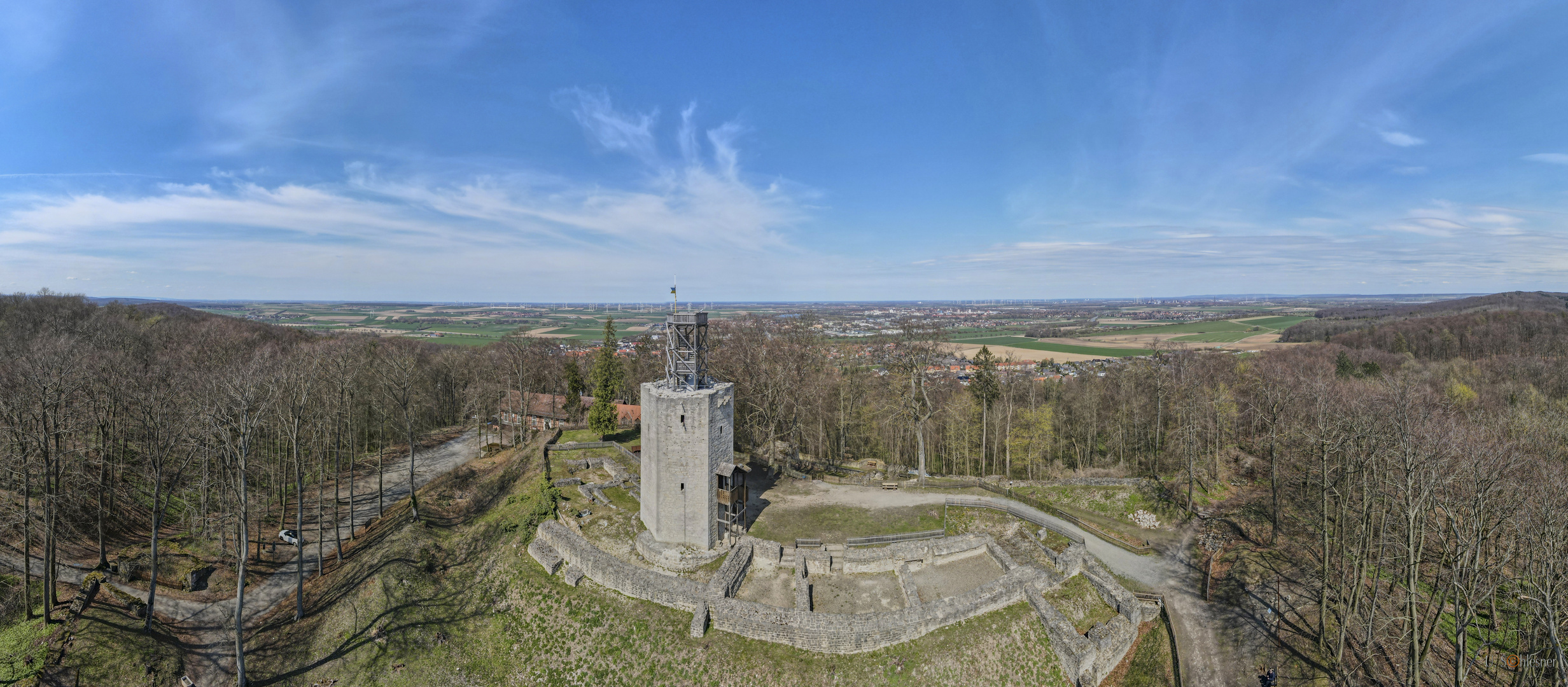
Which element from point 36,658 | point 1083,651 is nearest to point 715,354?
point 1083,651

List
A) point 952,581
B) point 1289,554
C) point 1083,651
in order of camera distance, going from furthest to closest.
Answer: point 1289,554 < point 952,581 < point 1083,651

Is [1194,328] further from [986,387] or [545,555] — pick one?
[545,555]

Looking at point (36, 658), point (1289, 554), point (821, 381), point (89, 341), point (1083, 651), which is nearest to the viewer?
point (36, 658)

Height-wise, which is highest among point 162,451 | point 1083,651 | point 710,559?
point 162,451

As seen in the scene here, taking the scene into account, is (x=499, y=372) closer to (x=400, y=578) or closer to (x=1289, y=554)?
(x=400, y=578)

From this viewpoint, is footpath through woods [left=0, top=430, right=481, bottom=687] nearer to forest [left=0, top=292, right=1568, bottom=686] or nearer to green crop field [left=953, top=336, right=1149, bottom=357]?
forest [left=0, top=292, right=1568, bottom=686]

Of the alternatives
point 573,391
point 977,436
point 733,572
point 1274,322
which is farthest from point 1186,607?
point 1274,322

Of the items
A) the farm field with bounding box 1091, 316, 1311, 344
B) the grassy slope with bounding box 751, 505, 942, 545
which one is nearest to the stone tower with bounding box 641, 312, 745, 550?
the grassy slope with bounding box 751, 505, 942, 545

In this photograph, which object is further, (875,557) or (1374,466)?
(875,557)
